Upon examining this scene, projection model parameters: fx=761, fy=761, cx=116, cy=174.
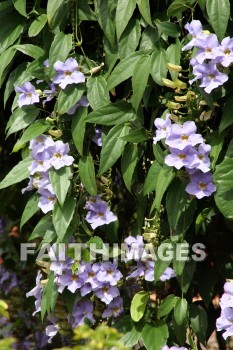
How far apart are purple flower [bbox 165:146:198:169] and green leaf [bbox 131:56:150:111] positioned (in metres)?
0.16

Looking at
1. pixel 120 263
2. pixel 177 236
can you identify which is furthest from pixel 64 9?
pixel 120 263

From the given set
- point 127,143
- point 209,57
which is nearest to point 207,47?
point 209,57

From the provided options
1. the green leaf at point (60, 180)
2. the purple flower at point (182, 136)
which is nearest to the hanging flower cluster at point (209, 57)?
the purple flower at point (182, 136)

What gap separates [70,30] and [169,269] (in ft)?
2.31

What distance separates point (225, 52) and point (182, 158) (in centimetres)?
26

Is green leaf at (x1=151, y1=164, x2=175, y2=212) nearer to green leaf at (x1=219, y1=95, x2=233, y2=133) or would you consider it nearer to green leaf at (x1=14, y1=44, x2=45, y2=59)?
green leaf at (x1=219, y1=95, x2=233, y2=133)

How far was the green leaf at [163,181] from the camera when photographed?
1784 millimetres

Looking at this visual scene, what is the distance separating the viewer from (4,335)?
361 cm

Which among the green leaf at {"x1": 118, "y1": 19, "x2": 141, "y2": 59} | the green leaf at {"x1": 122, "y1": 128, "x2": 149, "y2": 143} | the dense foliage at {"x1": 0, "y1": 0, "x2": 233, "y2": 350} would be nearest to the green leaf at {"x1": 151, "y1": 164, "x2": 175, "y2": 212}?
the dense foliage at {"x1": 0, "y1": 0, "x2": 233, "y2": 350}

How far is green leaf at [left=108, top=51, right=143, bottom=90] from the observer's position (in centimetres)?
187

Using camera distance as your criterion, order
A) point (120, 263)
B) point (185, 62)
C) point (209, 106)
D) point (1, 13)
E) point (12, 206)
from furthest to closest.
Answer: point (12, 206), point (120, 263), point (1, 13), point (185, 62), point (209, 106)

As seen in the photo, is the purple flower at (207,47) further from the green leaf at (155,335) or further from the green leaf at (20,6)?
the green leaf at (155,335)

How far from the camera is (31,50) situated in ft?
6.66

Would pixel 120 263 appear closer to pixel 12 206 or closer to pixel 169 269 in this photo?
pixel 169 269
